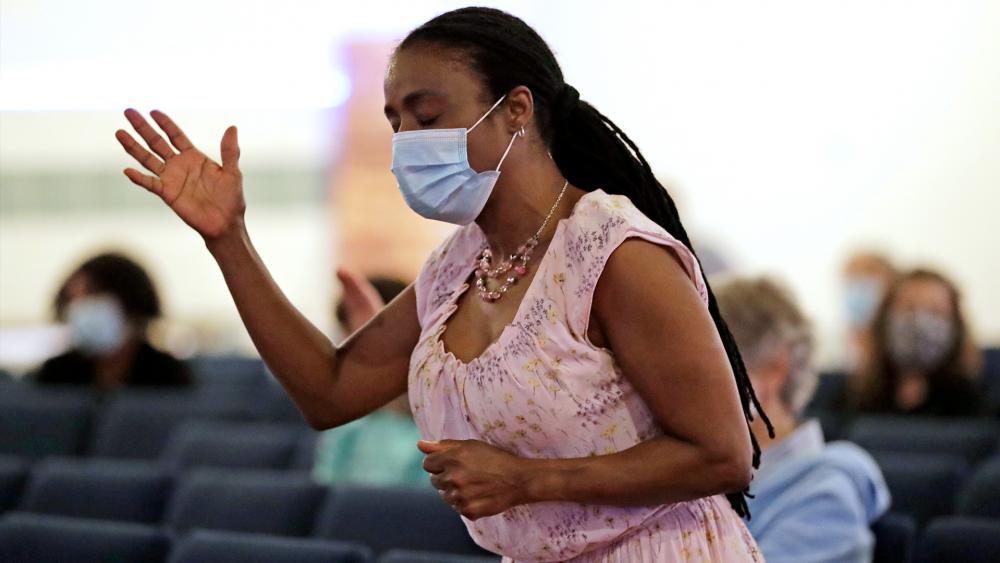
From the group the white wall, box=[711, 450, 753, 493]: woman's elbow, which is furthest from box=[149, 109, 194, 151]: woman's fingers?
the white wall

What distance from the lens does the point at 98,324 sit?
545 cm

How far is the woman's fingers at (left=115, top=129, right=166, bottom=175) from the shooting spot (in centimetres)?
167

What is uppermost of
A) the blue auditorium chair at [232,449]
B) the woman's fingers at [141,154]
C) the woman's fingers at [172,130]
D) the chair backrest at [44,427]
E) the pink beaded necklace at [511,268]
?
the woman's fingers at [172,130]

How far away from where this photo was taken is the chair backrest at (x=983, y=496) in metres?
2.97

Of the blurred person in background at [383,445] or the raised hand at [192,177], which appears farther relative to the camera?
the blurred person in background at [383,445]

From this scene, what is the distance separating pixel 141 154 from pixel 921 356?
357 cm

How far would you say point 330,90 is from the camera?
1074cm

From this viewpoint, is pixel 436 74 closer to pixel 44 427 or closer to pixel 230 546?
pixel 230 546

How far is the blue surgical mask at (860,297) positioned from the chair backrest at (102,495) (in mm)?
3567

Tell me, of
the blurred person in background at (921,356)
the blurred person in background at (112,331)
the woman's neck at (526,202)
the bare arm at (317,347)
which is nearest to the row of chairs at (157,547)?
the bare arm at (317,347)

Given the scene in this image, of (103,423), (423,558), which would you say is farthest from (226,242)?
(103,423)

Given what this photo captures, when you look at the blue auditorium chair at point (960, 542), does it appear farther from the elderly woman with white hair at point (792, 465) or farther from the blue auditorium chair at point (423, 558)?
the blue auditorium chair at point (423, 558)

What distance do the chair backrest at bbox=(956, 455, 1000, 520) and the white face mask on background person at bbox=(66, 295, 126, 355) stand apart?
3658 millimetres

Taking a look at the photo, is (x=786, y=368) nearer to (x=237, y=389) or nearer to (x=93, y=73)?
(x=237, y=389)
